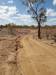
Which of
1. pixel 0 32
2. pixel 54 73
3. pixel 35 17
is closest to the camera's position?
pixel 54 73

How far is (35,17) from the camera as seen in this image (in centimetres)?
4266

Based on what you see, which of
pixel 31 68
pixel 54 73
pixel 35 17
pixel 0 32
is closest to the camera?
pixel 54 73

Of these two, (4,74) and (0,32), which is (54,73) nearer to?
(4,74)

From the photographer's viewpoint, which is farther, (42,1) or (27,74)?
(42,1)

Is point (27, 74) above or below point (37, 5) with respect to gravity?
below

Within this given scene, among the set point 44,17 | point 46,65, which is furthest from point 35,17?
point 46,65

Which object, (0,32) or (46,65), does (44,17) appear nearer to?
(0,32)

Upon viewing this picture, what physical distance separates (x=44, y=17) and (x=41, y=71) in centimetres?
3309

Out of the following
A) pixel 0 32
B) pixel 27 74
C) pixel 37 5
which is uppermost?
pixel 37 5

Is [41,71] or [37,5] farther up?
[37,5]

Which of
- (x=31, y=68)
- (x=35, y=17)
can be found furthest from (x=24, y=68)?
(x=35, y=17)

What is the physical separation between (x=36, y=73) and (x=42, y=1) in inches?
1359

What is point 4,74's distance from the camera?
10695 millimetres

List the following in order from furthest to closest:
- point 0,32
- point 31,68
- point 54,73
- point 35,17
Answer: point 0,32, point 35,17, point 31,68, point 54,73
